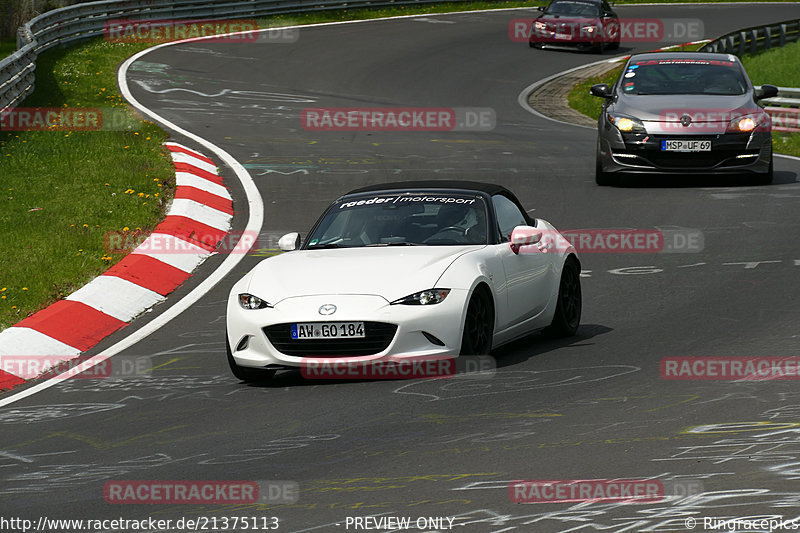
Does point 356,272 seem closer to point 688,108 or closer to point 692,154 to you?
point 692,154

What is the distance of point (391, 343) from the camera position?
880cm

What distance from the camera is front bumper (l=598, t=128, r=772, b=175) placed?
58.0 ft

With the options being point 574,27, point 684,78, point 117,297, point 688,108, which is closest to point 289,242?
point 117,297

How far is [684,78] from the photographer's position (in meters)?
18.8

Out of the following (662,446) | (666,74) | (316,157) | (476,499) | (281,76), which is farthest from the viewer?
(281,76)

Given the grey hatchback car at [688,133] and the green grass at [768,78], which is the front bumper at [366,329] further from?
the green grass at [768,78]

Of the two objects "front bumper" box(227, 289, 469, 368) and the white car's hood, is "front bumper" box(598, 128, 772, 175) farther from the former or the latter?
"front bumper" box(227, 289, 469, 368)

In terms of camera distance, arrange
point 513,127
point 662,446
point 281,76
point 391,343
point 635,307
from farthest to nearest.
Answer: point 281,76 < point 513,127 < point 635,307 < point 391,343 < point 662,446

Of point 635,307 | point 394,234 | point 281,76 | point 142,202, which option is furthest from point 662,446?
point 281,76

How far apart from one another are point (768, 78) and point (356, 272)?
2847 centimetres

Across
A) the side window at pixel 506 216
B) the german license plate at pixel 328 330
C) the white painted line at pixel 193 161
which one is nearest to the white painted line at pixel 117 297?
the german license plate at pixel 328 330

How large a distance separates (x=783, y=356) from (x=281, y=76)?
2355cm

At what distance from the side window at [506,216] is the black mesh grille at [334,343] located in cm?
171

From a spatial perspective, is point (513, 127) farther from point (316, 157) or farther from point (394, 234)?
point (394, 234)
